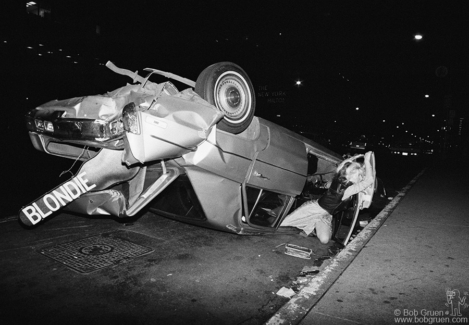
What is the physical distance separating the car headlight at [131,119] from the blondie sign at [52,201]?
973 millimetres

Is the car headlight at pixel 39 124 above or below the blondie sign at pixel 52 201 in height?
above

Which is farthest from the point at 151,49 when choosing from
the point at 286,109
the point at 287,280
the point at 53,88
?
the point at 286,109

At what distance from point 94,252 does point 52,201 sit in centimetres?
97

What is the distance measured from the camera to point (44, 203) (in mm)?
3174

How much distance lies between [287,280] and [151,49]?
1695cm

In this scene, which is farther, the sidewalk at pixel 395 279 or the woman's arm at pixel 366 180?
the woman's arm at pixel 366 180

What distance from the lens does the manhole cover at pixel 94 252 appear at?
137 inches

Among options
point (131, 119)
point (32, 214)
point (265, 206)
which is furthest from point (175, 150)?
point (265, 206)

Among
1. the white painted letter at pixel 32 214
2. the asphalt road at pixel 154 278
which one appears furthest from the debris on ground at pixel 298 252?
the white painted letter at pixel 32 214

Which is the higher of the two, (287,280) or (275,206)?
(275,206)

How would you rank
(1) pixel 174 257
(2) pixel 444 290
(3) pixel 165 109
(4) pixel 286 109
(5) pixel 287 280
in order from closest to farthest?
(2) pixel 444 290 < (3) pixel 165 109 < (5) pixel 287 280 < (1) pixel 174 257 < (4) pixel 286 109

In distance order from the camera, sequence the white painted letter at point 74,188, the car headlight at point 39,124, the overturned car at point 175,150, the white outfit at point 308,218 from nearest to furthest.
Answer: the overturned car at point 175,150
the white painted letter at point 74,188
the car headlight at point 39,124
the white outfit at point 308,218

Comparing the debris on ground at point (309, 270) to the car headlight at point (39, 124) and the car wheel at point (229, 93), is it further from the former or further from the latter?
the car headlight at point (39, 124)

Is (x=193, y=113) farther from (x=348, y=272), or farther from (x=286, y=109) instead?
(x=286, y=109)
